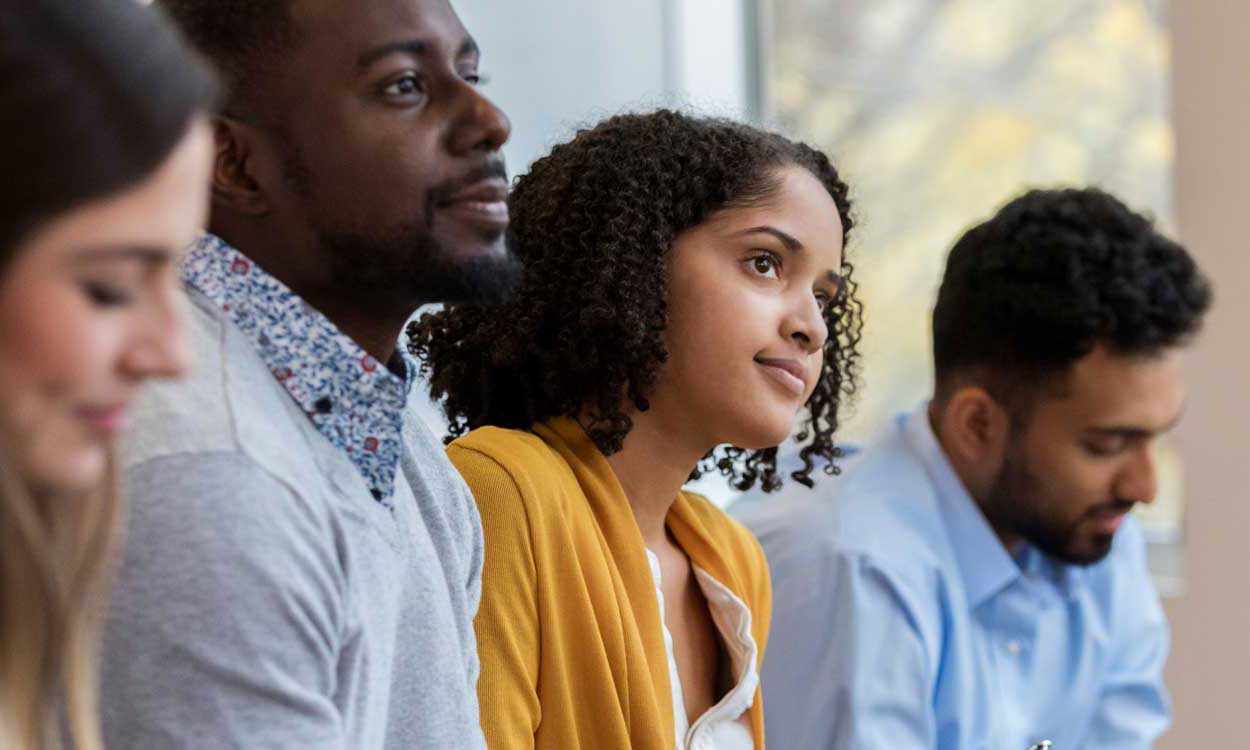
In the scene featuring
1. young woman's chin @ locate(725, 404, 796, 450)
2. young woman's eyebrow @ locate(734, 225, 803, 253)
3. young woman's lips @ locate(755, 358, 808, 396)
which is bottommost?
young woman's chin @ locate(725, 404, 796, 450)

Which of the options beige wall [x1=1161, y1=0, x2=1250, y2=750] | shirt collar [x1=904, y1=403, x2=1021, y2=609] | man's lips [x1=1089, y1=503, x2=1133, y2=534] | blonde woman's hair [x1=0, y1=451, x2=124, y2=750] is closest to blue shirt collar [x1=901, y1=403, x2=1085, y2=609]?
shirt collar [x1=904, y1=403, x2=1021, y2=609]

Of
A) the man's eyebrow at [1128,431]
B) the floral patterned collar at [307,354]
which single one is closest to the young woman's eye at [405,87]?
the floral patterned collar at [307,354]

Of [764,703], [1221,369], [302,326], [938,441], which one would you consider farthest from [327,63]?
[1221,369]

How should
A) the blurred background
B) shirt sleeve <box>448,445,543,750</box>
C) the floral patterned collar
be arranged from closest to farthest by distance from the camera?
the floral patterned collar → shirt sleeve <box>448,445,543,750</box> → the blurred background

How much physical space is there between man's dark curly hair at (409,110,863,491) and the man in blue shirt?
449 mm

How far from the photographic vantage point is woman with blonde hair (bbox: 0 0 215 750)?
23.1 inches

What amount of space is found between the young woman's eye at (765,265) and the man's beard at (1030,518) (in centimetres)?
63

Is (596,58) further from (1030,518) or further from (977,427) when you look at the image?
(1030,518)

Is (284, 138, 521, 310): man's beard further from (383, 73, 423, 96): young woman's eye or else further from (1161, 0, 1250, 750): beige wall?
(1161, 0, 1250, 750): beige wall

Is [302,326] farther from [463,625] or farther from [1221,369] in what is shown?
[1221,369]

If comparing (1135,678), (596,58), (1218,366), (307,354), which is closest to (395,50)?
(307,354)

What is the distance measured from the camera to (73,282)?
599 mm

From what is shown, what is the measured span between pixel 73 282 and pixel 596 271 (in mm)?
766

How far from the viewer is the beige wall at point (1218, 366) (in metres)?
2.43
